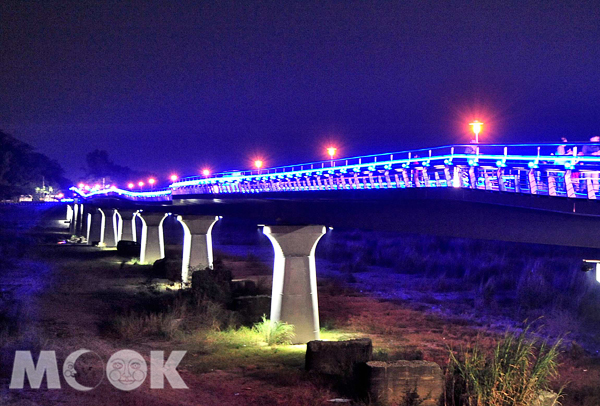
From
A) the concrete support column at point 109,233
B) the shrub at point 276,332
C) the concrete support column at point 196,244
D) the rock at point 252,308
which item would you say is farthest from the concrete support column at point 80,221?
the shrub at point 276,332

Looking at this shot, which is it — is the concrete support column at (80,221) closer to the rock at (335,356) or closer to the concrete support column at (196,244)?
the concrete support column at (196,244)

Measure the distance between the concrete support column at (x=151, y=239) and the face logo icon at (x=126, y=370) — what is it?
3630 cm

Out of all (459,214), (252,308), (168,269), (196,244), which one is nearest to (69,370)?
(252,308)

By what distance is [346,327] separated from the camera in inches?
1030

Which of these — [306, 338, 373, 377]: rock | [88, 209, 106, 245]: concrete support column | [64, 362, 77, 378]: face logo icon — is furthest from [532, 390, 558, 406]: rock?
[88, 209, 106, 245]: concrete support column

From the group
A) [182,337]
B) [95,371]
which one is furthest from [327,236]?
[95,371]

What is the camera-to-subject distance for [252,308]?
25688mm

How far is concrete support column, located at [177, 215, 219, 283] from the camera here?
42.2 meters

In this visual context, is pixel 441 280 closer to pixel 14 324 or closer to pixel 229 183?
pixel 14 324

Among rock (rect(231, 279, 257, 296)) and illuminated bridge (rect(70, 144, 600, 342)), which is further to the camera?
rock (rect(231, 279, 257, 296))

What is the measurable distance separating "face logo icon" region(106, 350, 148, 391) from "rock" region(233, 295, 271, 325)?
7200 mm

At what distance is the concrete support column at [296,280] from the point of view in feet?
76.5

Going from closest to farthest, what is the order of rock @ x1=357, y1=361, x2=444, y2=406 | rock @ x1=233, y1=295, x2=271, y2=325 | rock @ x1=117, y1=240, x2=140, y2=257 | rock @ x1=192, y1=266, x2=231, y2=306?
rock @ x1=357, y1=361, x2=444, y2=406, rock @ x1=233, y1=295, x2=271, y2=325, rock @ x1=192, y1=266, x2=231, y2=306, rock @ x1=117, y1=240, x2=140, y2=257

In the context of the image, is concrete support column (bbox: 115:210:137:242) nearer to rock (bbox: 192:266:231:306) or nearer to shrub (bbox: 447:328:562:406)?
rock (bbox: 192:266:231:306)
